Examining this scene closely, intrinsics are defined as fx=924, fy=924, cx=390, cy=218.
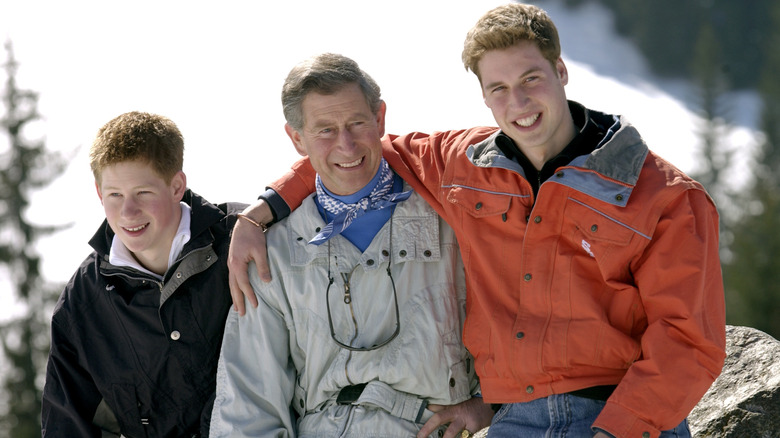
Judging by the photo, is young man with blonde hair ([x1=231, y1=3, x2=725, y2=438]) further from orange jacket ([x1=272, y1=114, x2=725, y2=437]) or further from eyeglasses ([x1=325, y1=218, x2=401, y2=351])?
eyeglasses ([x1=325, y1=218, x2=401, y2=351])

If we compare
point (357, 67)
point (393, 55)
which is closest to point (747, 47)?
point (393, 55)

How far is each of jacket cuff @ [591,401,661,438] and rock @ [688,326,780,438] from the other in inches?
35.7

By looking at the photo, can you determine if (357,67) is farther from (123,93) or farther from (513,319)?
(123,93)

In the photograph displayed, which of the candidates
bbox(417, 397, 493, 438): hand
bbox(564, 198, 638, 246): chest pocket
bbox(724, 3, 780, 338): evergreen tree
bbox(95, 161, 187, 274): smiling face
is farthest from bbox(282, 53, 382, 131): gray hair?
bbox(724, 3, 780, 338): evergreen tree

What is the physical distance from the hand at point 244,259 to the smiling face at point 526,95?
1134 millimetres

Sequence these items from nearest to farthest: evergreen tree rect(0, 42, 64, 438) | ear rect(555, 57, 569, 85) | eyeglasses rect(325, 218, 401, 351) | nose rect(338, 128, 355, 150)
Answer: ear rect(555, 57, 569, 85)
eyeglasses rect(325, 218, 401, 351)
nose rect(338, 128, 355, 150)
evergreen tree rect(0, 42, 64, 438)

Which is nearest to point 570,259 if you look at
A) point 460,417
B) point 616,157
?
point 616,157

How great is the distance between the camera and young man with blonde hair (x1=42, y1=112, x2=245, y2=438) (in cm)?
400

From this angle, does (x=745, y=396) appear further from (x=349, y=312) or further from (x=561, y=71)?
(x=349, y=312)

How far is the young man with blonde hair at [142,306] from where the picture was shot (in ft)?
13.1

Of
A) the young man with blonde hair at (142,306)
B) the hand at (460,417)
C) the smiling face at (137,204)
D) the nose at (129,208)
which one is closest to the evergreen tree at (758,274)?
the hand at (460,417)

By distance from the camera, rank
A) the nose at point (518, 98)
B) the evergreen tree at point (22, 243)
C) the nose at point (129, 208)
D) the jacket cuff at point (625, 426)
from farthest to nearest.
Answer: the evergreen tree at point (22, 243)
the nose at point (129, 208)
the nose at point (518, 98)
the jacket cuff at point (625, 426)

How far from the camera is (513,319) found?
137 inches

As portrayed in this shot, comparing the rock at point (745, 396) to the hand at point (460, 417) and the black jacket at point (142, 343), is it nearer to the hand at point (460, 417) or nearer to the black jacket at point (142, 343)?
the hand at point (460, 417)
